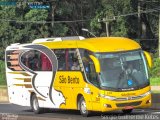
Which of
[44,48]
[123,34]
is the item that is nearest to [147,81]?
[44,48]

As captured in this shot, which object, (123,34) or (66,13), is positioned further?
(66,13)

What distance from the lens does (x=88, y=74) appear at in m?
20.8

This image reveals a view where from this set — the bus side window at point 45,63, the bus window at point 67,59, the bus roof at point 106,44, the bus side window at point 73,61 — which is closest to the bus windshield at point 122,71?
the bus roof at point 106,44

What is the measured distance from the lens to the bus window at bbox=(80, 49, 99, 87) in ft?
66.6

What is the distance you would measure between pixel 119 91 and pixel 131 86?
21.2 inches

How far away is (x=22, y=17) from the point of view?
73.8 meters

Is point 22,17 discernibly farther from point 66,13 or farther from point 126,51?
point 126,51

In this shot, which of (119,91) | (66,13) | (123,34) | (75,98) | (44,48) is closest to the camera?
(119,91)

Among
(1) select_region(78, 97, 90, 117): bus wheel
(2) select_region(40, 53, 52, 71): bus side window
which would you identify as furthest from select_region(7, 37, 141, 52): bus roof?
(1) select_region(78, 97, 90, 117): bus wheel

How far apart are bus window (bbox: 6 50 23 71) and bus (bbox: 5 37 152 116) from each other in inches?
39.8

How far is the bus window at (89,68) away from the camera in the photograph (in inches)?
799

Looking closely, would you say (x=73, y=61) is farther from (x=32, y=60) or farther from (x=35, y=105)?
(x=35, y=105)

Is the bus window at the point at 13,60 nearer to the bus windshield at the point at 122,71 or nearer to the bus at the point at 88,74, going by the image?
the bus at the point at 88,74

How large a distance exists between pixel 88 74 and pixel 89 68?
0.78 feet
